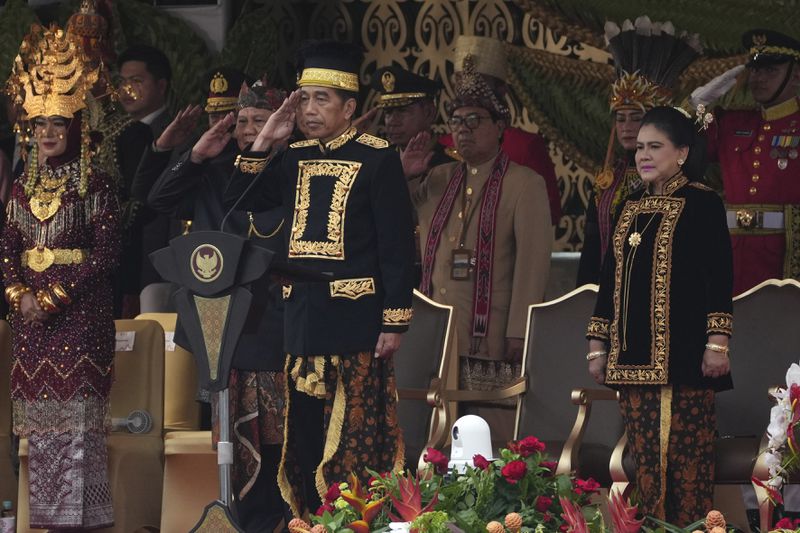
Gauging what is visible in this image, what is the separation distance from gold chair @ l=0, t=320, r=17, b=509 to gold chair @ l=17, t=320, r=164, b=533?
0.95 feet

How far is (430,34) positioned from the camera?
8398 mm

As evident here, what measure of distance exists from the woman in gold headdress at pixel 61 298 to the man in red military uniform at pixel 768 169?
225cm

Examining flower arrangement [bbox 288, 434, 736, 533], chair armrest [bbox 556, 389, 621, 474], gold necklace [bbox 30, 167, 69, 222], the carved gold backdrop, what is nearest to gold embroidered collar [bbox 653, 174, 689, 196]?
chair armrest [bbox 556, 389, 621, 474]

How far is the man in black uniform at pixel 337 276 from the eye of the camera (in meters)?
4.98

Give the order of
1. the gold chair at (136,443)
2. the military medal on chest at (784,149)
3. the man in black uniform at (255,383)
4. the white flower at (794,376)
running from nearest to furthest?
the white flower at (794,376), the man in black uniform at (255,383), the gold chair at (136,443), the military medal on chest at (784,149)

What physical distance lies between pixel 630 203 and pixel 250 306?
6.26 feet

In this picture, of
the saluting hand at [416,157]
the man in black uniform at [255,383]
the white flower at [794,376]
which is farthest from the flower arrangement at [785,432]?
the saluting hand at [416,157]

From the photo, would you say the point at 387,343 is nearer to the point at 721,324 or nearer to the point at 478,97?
the point at 721,324

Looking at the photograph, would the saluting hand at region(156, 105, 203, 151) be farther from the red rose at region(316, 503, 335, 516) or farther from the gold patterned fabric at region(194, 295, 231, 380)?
the red rose at region(316, 503, 335, 516)

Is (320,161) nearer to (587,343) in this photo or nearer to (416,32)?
(587,343)

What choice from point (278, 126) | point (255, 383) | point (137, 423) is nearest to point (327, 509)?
point (278, 126)

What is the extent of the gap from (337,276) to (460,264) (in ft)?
4.53

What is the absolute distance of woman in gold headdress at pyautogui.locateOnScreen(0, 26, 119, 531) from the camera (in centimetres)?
582

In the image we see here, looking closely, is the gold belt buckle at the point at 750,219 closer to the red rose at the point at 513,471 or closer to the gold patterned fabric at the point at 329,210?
the gold patterned fabric at the point at 329,210
